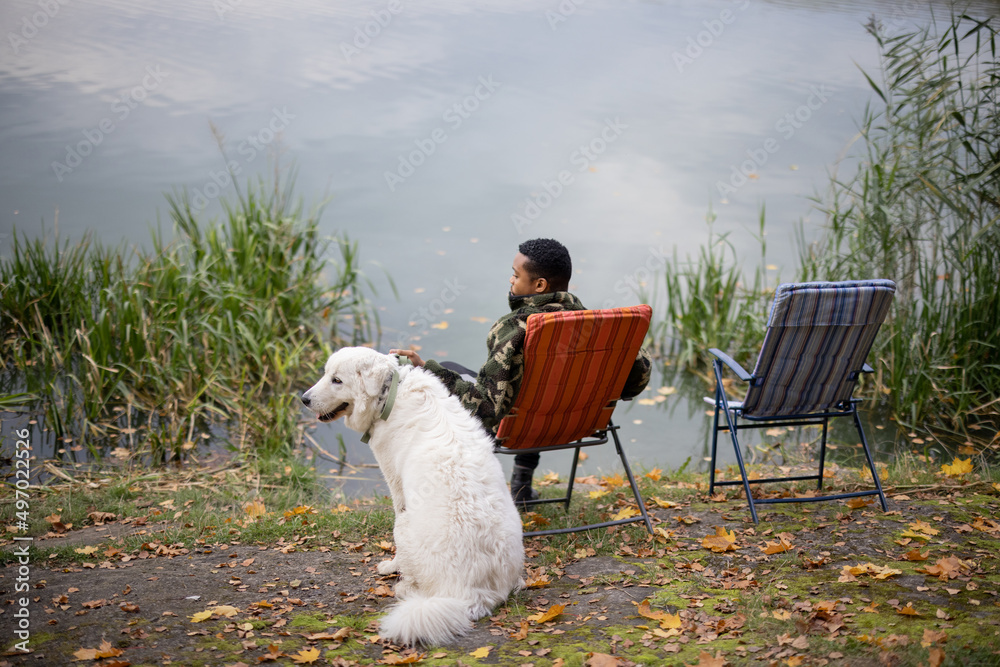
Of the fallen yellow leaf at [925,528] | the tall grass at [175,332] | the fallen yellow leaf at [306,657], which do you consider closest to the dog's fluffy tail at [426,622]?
the fallen yellow leaf at [306,657]

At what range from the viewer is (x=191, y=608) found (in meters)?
3.00

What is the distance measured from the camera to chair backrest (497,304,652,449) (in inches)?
135

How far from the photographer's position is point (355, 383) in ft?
10.6

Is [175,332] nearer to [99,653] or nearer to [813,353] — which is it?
[99,653]

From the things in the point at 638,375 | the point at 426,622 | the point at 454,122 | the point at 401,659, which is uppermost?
the point at 454,122

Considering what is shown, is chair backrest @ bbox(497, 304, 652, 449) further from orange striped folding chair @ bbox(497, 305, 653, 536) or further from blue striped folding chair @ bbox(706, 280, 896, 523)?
blue striped folding chair @ bbox(706, 280, 896, 523)

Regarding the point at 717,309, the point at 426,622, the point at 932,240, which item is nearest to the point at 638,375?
the point at 426,622

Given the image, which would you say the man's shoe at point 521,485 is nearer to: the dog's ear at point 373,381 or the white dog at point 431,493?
the white dog at point 431,493

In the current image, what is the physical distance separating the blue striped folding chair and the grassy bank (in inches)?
97.2

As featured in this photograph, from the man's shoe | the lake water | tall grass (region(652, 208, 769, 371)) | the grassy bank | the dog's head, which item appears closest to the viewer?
the dog's head

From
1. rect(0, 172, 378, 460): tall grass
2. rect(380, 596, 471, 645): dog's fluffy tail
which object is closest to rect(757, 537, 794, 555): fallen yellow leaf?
rect(380, 596, 471, 645): dog's fluffy tail

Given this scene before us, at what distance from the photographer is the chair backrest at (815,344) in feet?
12.2

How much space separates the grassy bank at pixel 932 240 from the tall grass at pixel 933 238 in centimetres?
1

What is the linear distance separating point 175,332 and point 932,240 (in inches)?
260
